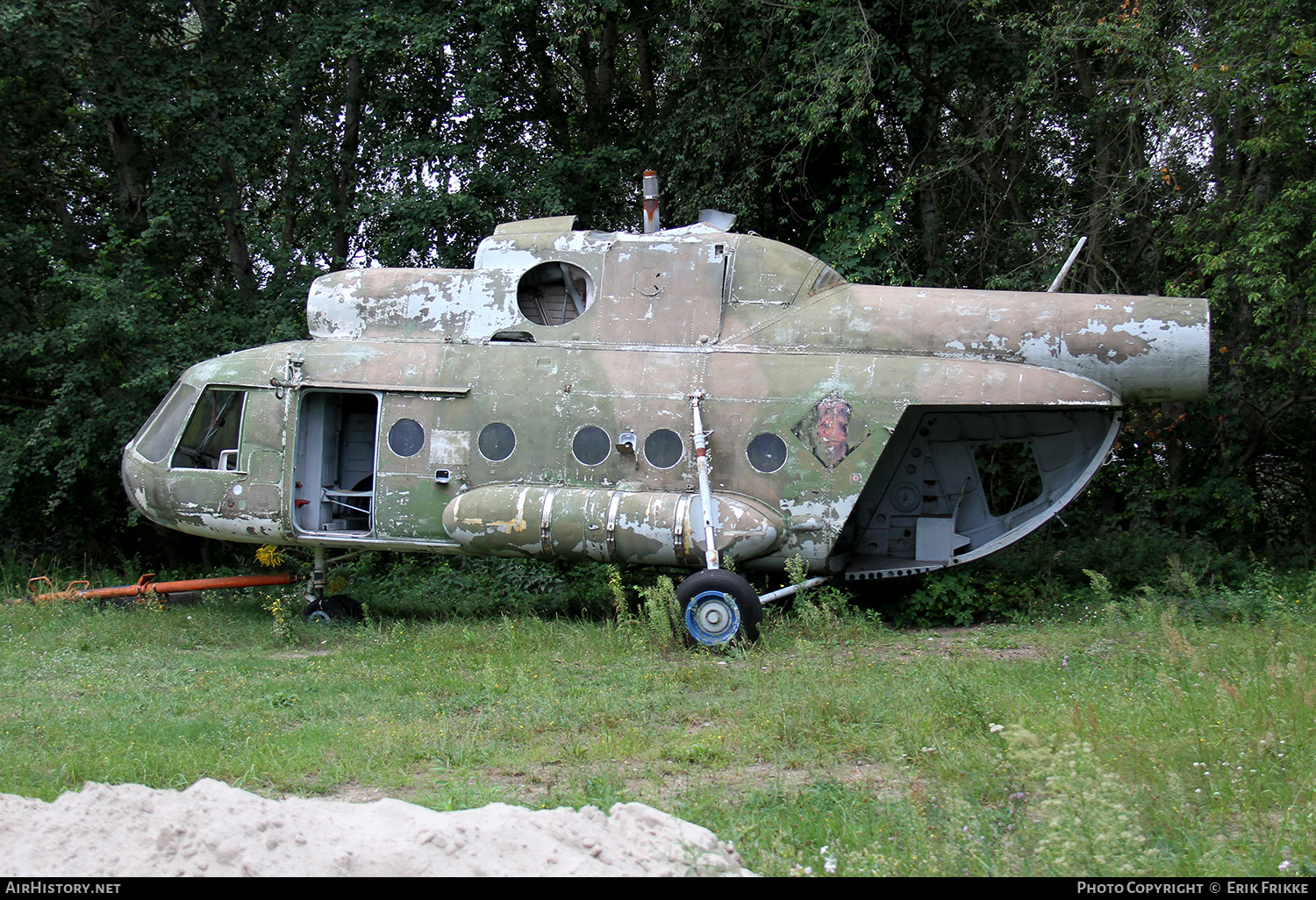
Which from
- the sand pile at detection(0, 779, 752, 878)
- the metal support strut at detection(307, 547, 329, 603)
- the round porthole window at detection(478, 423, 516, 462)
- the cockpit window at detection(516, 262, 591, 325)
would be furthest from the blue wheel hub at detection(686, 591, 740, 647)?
the metal support strut at detection(307, 547, 329, 603)

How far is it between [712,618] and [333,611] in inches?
196

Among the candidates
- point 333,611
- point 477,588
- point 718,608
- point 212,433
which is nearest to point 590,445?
point 718,608

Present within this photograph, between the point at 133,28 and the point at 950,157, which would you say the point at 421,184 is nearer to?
the point at 133,28

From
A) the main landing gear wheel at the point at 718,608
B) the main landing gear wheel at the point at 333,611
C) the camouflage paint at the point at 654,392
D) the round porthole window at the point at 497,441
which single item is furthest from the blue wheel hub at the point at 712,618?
the main landing gear wheel at the point at 333,611

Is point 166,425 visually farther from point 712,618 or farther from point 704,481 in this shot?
point 712,618

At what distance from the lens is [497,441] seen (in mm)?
10312

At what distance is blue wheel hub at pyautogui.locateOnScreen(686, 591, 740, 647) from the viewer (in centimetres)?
871

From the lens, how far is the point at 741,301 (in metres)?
10.3

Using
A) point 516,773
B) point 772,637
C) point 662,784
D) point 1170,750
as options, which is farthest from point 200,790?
point 772,637

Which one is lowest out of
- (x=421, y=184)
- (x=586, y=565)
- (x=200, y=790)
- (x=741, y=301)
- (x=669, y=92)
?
(x=586, y=565)

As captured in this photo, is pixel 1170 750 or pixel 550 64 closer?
pixel 1170 750

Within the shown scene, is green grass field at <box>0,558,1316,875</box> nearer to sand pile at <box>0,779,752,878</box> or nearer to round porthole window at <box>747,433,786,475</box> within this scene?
sand pile at <box>0,779,752,878</box>

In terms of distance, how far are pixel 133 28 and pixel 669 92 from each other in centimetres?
794

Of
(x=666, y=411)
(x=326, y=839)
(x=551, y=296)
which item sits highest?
(x=551, y=296)
